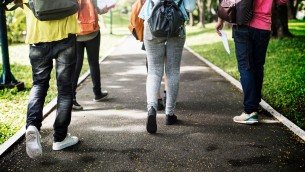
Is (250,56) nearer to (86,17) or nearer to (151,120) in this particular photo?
(151,120)

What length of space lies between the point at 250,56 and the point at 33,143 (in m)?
2.99

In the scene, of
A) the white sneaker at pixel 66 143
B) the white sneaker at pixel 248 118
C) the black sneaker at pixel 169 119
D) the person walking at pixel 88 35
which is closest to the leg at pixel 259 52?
the white sneaker at pixel 248 118

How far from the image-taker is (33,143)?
3641 millimetres

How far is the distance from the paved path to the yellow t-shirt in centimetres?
127

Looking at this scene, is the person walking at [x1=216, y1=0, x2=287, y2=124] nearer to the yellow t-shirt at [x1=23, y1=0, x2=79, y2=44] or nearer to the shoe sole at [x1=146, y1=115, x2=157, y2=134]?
the shoe sole at [x1=146, y1=115, x2=157, y2=134]

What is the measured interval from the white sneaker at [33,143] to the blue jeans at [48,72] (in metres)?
0.12

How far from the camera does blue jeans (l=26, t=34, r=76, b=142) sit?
3.85 m

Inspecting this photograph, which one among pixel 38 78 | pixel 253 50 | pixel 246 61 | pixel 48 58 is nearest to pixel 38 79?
pixel 38 78

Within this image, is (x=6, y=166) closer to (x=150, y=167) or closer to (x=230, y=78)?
(x=150, y=167)

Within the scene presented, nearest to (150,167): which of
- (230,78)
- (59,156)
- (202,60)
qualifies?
(59,156)

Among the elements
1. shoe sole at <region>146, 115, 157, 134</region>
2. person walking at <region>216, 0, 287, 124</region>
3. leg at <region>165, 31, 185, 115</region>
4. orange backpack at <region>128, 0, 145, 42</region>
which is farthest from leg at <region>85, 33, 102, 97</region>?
person walking at <region>216, 0, 287, 124</region>

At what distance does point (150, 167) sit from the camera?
3.56 meters

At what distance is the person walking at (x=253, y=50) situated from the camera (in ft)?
15.4

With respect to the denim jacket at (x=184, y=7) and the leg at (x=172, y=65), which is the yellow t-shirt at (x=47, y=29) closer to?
the denim jacket at (x=184, y=7)
